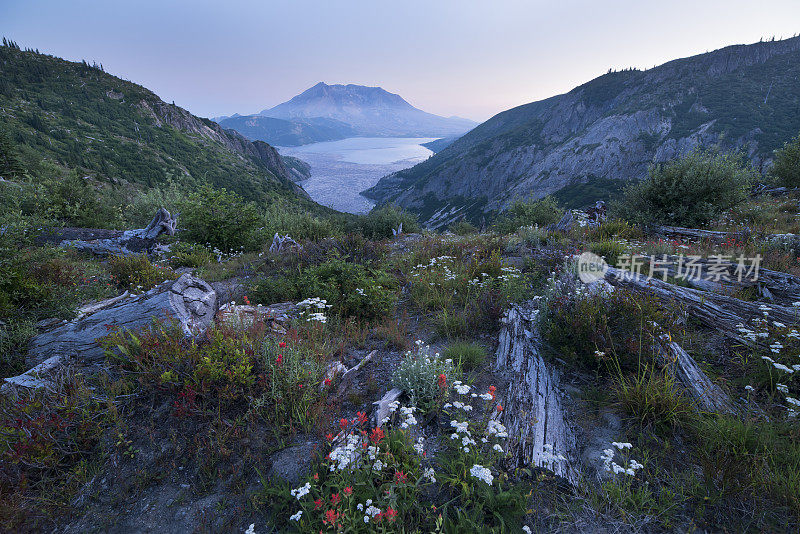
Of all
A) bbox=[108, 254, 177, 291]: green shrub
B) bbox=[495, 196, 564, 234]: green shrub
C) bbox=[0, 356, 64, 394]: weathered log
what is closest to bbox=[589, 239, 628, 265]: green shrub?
bbox=[0, 356, 64, 394]: weathered log

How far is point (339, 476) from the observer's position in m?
2.68

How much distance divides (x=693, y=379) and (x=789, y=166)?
27675 mm

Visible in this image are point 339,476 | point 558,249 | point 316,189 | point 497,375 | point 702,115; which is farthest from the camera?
point 316,189

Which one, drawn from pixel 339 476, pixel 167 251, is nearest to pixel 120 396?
pixel 339 476

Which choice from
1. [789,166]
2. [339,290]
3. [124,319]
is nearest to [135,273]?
[124,319]

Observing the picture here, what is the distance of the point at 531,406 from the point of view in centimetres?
363

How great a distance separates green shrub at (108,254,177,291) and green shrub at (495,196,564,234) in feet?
53.3

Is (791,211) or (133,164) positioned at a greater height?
(133,164)

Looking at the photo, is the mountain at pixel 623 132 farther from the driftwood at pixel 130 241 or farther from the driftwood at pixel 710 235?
the driftwood at pixel 130 241

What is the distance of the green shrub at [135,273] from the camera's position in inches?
285

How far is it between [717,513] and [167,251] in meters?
13.2

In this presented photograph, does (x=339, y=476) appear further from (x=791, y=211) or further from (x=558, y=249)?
(x=791, y=211)

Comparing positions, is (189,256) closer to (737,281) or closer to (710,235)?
(737,281)

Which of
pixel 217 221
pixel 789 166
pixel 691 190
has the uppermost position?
pixel 217 221
